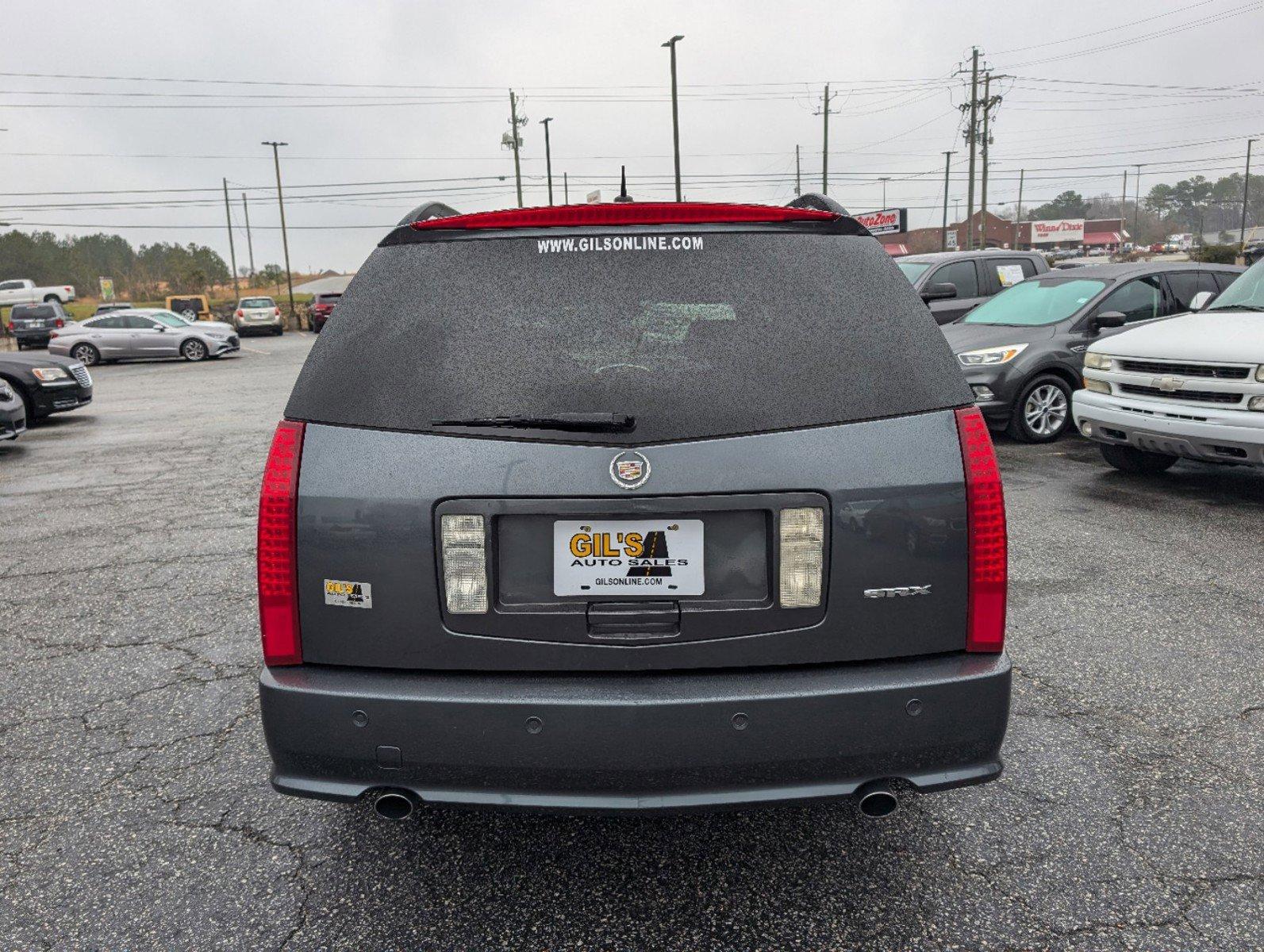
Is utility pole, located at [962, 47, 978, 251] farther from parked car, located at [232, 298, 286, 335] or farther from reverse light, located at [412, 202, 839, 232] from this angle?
reverse light, located at [412, 202, 839, 232]

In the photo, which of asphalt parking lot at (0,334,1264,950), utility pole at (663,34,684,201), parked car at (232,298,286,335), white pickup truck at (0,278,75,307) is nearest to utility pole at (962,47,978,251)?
utility pole at (663,34,684,201)

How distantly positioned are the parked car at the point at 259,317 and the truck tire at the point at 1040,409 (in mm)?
40533

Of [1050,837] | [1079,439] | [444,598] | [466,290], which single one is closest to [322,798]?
[444,598]

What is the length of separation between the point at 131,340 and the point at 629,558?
1159 inches

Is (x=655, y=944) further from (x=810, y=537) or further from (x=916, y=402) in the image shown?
(x=916, y=402)

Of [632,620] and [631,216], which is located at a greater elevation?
[631,216]

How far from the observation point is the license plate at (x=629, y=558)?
6.81 feet

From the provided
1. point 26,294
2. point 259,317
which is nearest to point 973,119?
point 259,317

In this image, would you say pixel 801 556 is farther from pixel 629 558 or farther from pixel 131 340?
pixel 131 340

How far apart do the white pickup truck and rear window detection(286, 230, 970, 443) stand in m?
71.9

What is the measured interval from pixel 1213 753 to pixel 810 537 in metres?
1.98

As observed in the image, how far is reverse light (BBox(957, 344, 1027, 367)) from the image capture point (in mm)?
9148

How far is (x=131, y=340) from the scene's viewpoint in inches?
1080

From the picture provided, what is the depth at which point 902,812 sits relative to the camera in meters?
2.84
